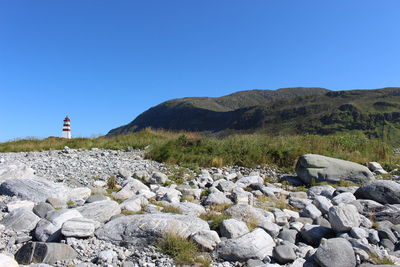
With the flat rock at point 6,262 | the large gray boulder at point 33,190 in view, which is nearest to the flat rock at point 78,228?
the flat rock at point 6,262

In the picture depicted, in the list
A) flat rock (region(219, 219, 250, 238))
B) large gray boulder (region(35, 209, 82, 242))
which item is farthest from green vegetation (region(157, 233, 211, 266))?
large gray boulder (region(35, 209, 82, 242))

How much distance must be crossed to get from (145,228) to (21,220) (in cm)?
179

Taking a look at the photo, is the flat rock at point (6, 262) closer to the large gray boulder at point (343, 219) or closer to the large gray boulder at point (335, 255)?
the large gray boulder at point (335, 255)

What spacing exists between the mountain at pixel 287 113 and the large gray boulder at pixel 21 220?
15.1 m

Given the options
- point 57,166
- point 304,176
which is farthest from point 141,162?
point 304,176

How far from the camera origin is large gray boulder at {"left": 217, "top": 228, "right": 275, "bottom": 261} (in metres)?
3.37

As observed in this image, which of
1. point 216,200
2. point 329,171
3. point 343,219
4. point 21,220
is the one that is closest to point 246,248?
point 343,219

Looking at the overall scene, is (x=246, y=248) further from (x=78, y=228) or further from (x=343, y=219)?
(x=78, y=228)

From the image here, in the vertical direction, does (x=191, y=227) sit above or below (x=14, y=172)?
below

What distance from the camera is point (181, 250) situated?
331 cm

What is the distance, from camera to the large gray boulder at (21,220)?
155 inches

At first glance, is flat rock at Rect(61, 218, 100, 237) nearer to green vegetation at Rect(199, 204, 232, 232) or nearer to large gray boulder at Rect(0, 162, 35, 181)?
green vegetation at Rect(199, 204, 232, 232)

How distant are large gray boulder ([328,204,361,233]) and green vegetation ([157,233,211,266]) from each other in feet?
6.76

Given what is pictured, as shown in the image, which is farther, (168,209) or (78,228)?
(168,209)
